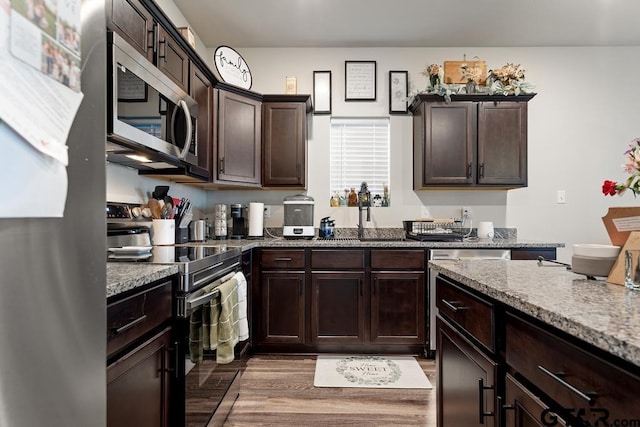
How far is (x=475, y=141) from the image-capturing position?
10.1ft

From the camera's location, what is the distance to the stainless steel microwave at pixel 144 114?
4.86ft

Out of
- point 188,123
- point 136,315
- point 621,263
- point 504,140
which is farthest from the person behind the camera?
point 504,140

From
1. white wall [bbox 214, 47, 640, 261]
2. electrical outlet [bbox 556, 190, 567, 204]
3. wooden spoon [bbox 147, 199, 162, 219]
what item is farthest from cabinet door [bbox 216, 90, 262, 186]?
electrical outlet [bbox 556, 190, 567, 204]

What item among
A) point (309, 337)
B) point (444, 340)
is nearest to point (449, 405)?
point (444, 340)

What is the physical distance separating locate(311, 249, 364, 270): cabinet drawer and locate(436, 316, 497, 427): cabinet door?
132 centimetres

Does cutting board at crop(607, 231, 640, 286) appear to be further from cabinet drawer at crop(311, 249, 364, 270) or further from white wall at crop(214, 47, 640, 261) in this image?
white wall at crop(214, 47, 640, 261)

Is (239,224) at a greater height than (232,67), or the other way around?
(232,67)

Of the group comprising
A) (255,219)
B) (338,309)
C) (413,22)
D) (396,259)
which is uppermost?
(413,22)

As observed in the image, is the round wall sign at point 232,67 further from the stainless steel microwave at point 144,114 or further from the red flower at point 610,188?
the red flower at point 610,188

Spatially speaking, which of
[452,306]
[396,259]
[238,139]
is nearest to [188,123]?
[238,139]

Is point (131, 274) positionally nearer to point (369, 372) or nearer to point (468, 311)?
point (468, 311)

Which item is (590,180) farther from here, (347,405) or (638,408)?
(638,408)

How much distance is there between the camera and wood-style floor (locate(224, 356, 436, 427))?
1912mm

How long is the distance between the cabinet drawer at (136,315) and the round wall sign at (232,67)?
224 cm
